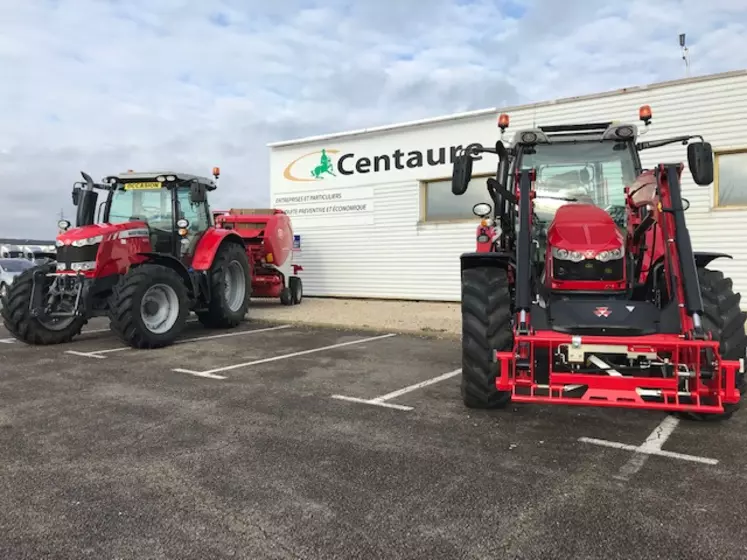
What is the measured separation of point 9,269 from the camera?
17.7 metres

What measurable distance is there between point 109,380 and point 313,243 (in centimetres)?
990

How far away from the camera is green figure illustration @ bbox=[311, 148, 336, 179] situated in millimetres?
15242

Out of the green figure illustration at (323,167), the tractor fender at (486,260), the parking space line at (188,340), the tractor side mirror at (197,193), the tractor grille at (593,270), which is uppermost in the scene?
the green figure illustration at (323,167)

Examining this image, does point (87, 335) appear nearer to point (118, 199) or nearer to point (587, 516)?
point (118, 199)

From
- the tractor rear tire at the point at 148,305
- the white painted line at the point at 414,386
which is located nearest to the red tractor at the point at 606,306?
the white painted line at the point at 414,386

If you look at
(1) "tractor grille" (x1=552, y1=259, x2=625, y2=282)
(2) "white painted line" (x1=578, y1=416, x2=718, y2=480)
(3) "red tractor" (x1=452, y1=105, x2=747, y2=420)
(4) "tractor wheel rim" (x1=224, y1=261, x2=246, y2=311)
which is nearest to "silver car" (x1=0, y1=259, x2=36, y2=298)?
(4) "tractor wheel rim" (x1=224, y1=261, x2=246, y2=311)

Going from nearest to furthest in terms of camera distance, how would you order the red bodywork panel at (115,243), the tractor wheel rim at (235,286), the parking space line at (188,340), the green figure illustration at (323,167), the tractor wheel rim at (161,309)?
the parking space line at (188,340) → the red bodywork panel at (115,243) → the tractor wheel rim at (161,309) → the tractor wheel rim at (235,286) → the green figure illustration at (323,167)

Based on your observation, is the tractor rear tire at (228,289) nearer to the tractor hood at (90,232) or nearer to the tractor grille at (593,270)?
the tractor hood at (90,232)

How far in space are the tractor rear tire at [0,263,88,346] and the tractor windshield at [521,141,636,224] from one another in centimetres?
647

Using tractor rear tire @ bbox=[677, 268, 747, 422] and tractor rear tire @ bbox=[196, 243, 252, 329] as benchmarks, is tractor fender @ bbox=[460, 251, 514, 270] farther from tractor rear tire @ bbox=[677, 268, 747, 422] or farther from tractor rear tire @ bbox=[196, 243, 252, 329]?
tractor rear tire @ bbox=[196, 243, 252, 329]

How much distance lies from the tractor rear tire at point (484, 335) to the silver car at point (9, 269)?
16324 millimetres

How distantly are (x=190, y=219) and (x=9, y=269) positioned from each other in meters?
11.8

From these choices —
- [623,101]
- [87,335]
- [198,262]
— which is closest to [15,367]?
[87,335]

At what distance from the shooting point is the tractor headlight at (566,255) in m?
4.50
